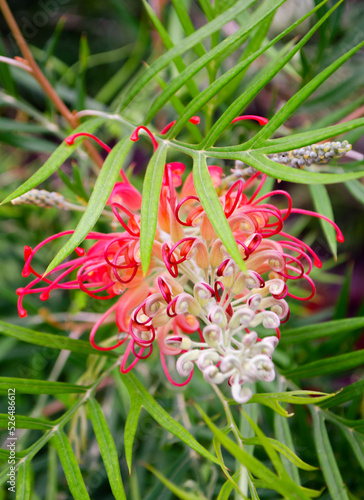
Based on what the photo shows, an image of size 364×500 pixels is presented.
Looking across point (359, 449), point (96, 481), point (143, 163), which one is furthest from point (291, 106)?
point (143, 163)

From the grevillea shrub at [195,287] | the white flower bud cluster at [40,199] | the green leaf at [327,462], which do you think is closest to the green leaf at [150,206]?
the grevillea shrub at [195,287]

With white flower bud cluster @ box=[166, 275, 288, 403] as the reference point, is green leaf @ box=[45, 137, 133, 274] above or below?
above

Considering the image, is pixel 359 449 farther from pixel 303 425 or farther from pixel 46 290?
pixel 46 290

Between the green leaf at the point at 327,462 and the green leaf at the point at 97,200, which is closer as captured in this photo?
the green leaf at the point at 97,200

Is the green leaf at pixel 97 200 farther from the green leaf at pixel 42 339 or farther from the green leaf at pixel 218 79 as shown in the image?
the green leaf at pixel 42 339

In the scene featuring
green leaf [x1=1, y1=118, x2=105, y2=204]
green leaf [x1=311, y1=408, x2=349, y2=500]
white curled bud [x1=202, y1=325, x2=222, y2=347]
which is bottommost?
green leaf [x1=311, y1=408, x2=349, y2=500]

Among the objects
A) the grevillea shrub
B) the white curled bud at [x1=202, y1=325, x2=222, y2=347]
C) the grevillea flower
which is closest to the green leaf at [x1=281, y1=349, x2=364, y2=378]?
the grevillea shrub

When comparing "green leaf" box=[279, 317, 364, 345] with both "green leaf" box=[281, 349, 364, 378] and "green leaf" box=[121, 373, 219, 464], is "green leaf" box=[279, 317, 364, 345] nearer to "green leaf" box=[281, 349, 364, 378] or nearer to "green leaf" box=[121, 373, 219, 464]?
"green leaf" box=[281, 349, 364, 378]
